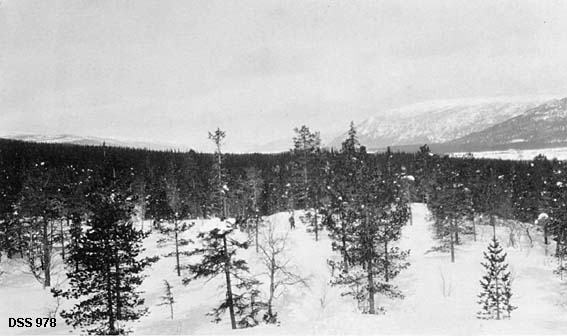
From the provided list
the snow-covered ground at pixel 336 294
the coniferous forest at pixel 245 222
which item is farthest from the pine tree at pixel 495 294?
the snow-covered ground at pixel 336 294

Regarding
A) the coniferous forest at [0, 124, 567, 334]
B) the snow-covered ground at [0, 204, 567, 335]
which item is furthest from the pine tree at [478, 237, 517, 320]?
the snow-covered ground at [0, 204, 567, 335]

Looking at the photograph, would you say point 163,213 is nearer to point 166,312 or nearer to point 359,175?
point 166,312

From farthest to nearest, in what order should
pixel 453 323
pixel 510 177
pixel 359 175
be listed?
pixel 510 177, pixel 359 175, pixel 453 323

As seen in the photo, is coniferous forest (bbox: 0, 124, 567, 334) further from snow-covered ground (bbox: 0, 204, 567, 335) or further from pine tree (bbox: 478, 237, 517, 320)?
snow-covered ground (bbox: 0, 204, 567, 335)

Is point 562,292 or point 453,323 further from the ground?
point 453,323

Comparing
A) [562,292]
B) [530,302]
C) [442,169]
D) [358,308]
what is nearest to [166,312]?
[358,308]

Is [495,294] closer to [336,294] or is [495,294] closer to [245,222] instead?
[336,294]

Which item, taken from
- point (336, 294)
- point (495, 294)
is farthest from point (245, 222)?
point (495, 294)
